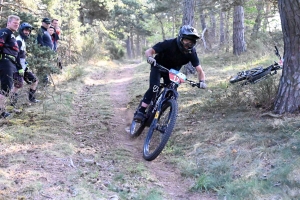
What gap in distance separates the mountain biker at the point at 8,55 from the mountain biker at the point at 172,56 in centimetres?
251

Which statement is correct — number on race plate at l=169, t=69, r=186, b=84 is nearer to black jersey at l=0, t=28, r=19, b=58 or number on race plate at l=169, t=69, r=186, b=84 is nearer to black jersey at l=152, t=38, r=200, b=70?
black jersey at l=152, t=38, r=200, b=70

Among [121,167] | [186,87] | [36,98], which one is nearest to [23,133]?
[121,167]

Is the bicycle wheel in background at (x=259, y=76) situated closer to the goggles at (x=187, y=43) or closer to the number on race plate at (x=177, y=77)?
the goggles at (x=187, y=43)

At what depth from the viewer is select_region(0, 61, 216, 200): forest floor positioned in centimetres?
342

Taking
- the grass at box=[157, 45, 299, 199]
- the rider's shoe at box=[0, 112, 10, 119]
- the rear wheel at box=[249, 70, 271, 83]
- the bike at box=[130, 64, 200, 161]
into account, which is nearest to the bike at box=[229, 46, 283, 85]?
the rear wheel at box=[249, 70, 271, 83]

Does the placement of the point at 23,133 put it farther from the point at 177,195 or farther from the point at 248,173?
the point at 248,173

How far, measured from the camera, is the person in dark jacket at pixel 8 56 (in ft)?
18.1

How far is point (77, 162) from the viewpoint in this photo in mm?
4344

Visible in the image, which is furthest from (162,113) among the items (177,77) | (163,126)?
(177,77)

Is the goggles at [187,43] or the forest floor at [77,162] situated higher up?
Result: the goggles at [187,43]

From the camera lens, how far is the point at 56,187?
3369mm

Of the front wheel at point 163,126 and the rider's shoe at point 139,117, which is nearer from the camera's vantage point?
the front wheel at point 163,126

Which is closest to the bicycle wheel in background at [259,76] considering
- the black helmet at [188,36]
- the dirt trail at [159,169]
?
the black helmet at [188,36]

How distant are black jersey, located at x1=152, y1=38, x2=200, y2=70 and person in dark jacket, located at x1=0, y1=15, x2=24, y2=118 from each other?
269 cm
